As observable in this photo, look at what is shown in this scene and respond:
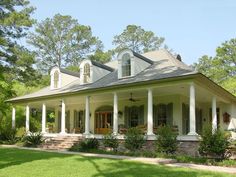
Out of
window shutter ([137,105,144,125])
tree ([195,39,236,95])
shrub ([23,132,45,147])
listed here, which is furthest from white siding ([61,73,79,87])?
tree ([195,39,236,95])

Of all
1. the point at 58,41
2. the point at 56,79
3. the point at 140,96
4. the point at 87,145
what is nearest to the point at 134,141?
the point at 87,145

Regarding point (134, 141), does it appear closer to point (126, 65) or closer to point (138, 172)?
point (126, 65)

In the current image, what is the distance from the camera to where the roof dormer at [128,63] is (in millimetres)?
18984

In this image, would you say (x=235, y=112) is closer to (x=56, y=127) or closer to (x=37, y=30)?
(x=56, y=127)

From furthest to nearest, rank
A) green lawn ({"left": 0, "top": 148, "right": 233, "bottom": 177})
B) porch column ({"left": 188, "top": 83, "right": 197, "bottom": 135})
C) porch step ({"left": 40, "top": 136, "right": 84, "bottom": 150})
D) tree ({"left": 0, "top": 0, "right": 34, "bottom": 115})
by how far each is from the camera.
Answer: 1. tree ({"left": 0, "top": 0, "right": 34, "bottom": 115})
2. porch step ({"left": 40, "top": 136, "right": 84, "bottom": 150})
3. porch column ({"left": 188, "top": 83, "right": 197, "bottom": 135})
4. green lawn ({"left": 0, "top": 148, "right": 233, "bottom": 177})

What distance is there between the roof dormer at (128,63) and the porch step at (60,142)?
4.78 m

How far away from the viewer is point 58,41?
46562 millimetres

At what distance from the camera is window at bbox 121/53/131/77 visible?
1928cm

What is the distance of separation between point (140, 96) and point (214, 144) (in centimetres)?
874

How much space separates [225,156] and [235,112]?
12.6 m

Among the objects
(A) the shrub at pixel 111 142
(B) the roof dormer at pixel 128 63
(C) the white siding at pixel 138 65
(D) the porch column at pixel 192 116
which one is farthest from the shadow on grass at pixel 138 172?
(B) the roof dormer at pixel 128 63

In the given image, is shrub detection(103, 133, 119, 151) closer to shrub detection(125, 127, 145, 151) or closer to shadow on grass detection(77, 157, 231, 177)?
shrub detection(125, 127, 145, 151)

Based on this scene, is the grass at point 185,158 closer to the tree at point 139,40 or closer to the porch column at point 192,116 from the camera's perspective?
the porch column at point 192,116

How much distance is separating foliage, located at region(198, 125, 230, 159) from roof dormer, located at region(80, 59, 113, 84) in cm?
995
